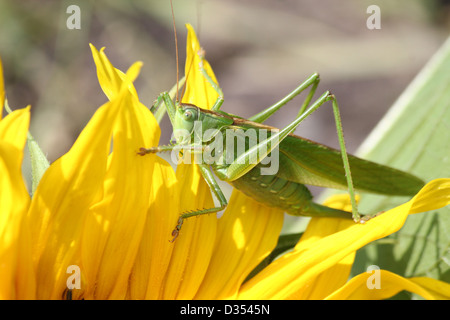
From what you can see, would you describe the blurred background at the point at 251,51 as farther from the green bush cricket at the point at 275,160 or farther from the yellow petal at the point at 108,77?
the yellow petal at the point at 108,77

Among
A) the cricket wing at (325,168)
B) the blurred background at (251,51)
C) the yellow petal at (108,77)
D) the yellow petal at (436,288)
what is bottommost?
the yellow petal at (436,288)

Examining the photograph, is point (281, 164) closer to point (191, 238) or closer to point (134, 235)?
point (191, 238)

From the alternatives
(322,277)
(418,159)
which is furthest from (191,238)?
(418,159)

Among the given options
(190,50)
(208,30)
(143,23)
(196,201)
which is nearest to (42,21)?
(143,23)

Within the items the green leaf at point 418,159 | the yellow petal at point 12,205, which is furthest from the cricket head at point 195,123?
the yellow petal at point 12,205

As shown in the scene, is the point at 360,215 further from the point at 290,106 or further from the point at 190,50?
the point at 290,106
